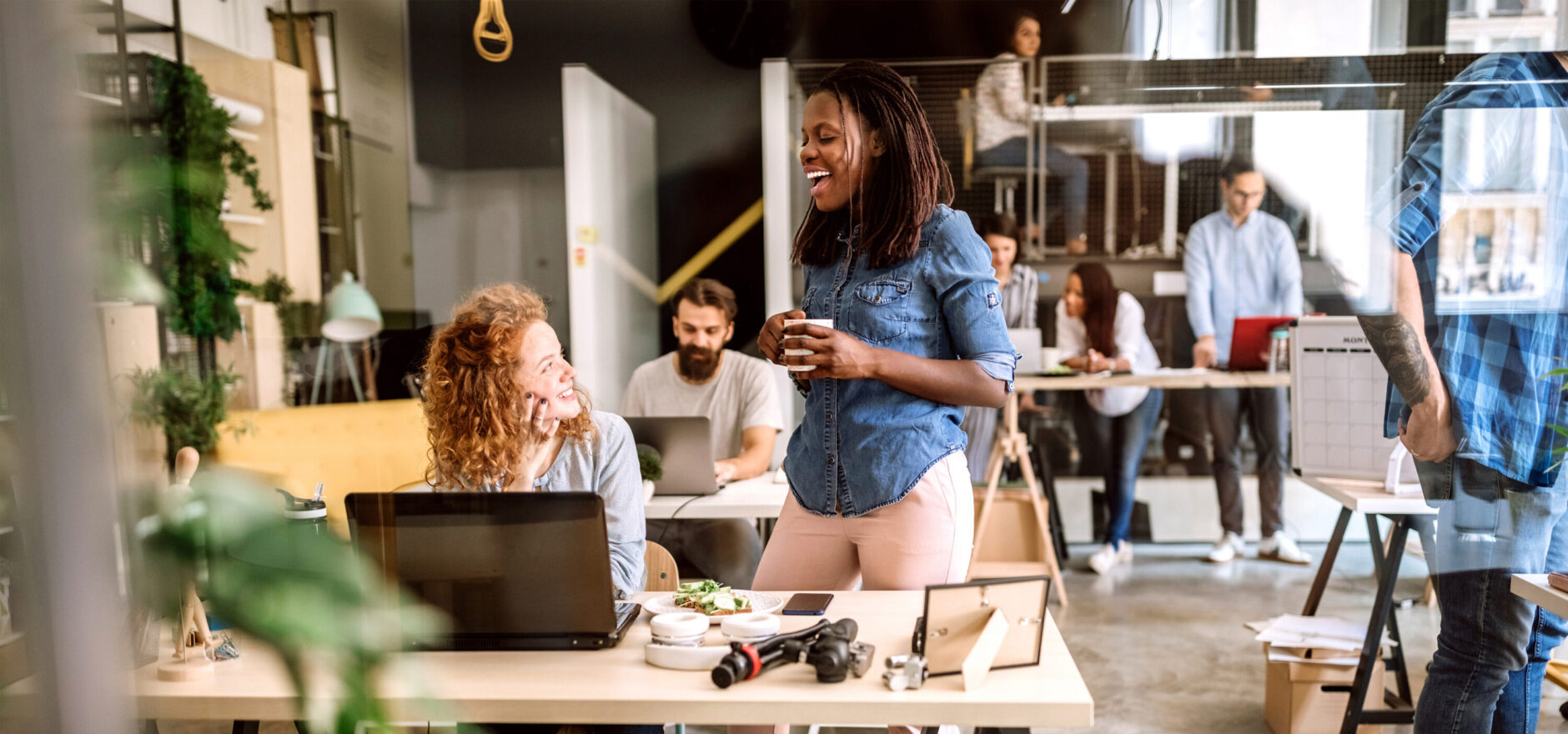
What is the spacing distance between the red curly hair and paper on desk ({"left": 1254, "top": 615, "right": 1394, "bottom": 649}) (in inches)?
69.1

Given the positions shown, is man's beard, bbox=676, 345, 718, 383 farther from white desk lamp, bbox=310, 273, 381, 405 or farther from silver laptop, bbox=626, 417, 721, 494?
white desk lamp, bbox=310, 273, 381, 405

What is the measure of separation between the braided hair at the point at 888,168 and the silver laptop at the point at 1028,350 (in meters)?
2.75

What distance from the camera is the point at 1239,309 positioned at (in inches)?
175

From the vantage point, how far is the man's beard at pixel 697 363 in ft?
9.42

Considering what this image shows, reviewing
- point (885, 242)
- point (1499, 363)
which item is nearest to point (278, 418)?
point (885, 242)

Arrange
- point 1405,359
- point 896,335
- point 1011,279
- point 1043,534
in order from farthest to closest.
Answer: point 1011,279 → point 1043,534 → point 1405,359 → point 896,335

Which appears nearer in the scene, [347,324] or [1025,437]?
[347,324]

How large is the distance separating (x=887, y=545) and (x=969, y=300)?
1.23 feet

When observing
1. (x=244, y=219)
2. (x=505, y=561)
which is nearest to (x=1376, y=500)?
(x=505, y=561)

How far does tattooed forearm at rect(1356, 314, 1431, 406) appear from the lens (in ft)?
5.82

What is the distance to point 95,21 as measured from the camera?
23.8 inches

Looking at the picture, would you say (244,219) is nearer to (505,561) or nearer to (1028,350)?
(505,561)

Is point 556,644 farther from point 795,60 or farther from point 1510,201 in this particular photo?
point 795,60

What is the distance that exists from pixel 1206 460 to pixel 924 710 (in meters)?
3.81
